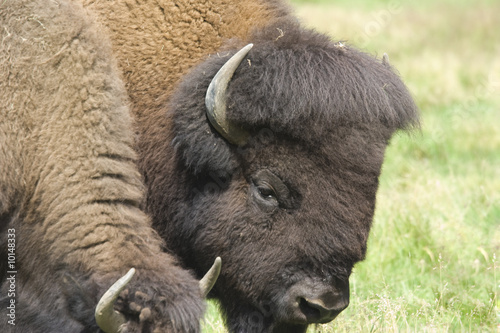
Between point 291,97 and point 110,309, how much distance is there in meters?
1.41

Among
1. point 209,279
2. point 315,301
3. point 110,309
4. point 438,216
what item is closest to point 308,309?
point 315,301

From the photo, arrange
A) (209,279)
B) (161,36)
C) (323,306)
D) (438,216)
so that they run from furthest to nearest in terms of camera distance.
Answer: (438,216)
(161,36)
(323,306)
(209,279)

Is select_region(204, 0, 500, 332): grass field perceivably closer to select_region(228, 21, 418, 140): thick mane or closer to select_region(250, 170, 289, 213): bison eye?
select_region(228, 21, 418, 140): thick mane

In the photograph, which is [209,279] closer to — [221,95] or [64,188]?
[64,188]

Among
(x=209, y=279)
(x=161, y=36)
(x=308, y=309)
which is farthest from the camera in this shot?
(x=161, y=36)

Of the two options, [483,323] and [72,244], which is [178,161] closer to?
[72,244]

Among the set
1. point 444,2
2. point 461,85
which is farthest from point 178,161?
point 444,2

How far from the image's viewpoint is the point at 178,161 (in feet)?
12.3

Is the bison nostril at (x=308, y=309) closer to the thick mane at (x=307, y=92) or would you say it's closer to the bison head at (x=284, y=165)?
the bison head at (x=284, y=165)

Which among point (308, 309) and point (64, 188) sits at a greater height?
point (64, 188)

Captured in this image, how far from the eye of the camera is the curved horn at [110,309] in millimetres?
2967

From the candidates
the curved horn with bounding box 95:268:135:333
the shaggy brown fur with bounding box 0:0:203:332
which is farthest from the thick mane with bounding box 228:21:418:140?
the curved horn with bounding box 95:268:135:333

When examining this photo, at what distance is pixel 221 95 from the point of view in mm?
3502

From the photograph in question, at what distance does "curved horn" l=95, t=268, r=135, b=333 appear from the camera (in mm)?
2967
